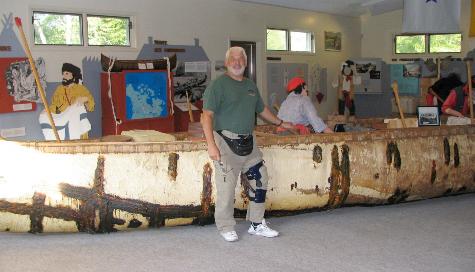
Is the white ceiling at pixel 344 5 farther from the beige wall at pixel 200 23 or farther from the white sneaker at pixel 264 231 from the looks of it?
the white sneaker at pixel 264 231

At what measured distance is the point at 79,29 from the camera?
22.7 feet

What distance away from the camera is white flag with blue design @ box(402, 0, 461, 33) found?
27.9ft

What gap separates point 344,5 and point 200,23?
13.3 ft

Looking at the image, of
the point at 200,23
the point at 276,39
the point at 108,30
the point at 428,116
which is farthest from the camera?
the point at 276,39

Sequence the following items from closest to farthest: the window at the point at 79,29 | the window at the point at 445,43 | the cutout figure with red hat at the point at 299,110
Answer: the cutout figure with red hat at the point at 299,110 < the window at the point at 79,29 < the window at the point at 445,43

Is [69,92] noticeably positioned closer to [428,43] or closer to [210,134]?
[210,134]

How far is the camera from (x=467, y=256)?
11.2 feet

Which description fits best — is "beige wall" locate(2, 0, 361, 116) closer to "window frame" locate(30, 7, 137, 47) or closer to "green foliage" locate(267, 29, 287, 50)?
"window frame" locate(30, 7, 137, 47)

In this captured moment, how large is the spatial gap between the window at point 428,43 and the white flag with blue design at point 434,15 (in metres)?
3.28

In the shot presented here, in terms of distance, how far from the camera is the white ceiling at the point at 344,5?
33.5ft

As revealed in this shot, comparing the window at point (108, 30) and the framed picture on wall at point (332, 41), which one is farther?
the framed picture on wall at point (332, 41)

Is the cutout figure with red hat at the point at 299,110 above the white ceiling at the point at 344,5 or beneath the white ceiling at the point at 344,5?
beneath

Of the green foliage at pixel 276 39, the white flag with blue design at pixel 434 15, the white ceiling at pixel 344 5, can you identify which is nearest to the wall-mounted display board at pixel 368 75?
the white ceiling at pixel 344 5

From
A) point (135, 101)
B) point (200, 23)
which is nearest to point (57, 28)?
point (135, 101)
